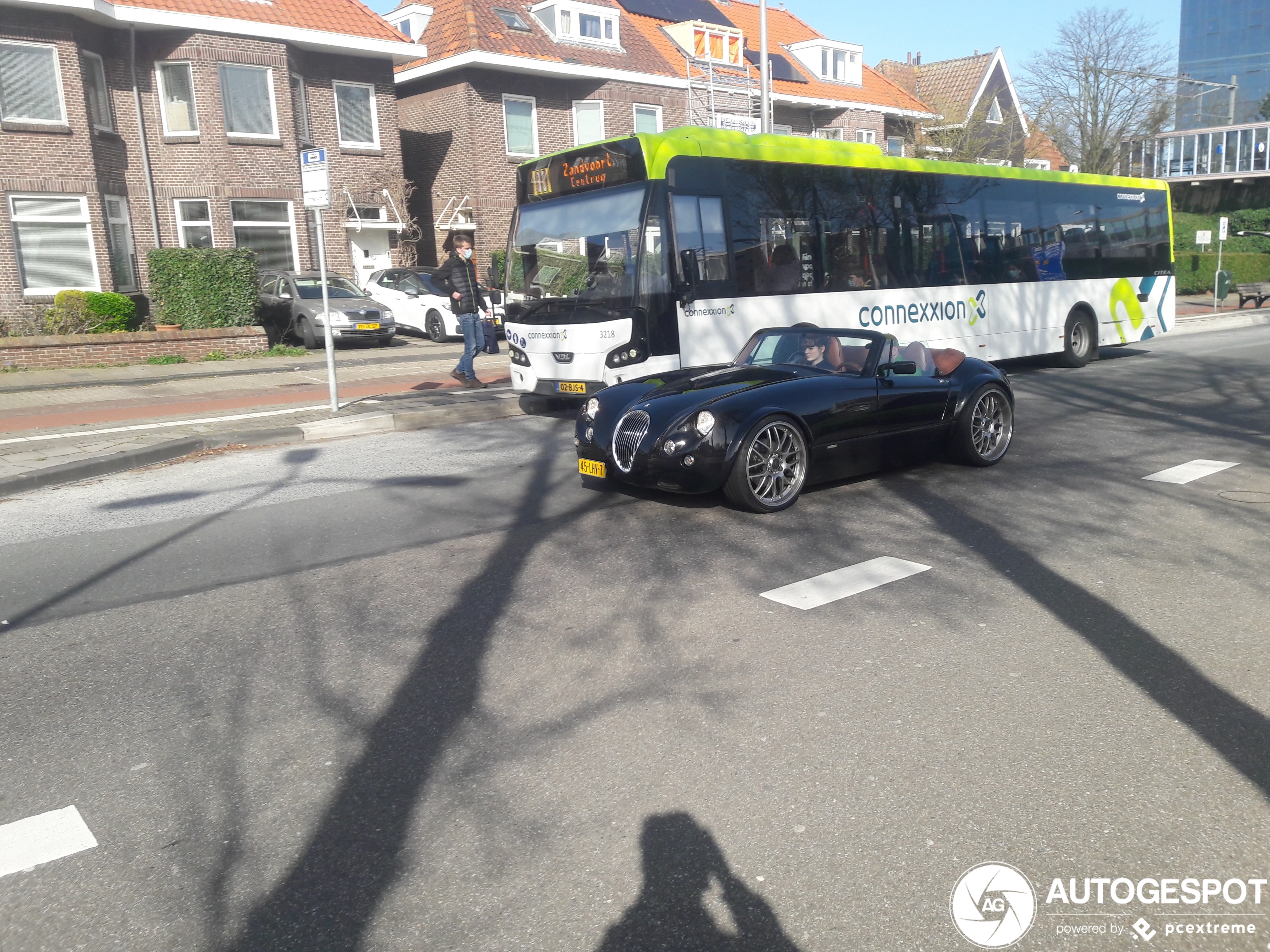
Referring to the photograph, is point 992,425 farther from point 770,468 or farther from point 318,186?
point 318,186

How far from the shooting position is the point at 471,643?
490 cm

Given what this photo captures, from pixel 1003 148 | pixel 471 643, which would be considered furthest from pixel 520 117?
pixel 471 643

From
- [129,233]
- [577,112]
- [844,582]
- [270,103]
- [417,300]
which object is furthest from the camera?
[577,112]

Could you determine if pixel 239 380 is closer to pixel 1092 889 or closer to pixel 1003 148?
pixel 1092 889

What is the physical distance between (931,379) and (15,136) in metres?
20.9

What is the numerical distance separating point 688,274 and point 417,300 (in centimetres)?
1300

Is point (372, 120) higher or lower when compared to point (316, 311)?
higher

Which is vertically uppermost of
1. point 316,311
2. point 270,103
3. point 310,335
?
point 270,103

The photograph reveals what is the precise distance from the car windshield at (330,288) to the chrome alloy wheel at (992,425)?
1545cm

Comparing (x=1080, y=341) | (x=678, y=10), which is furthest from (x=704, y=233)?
(x=678, y=10)

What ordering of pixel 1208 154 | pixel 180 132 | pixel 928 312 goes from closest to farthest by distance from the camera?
pixel 928 312, pixel 180 132, pixel 1208 154

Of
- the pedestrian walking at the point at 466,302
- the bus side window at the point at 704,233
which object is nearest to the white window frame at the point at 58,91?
the pedestrian walking at the point at 466,302

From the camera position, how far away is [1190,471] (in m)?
8.40

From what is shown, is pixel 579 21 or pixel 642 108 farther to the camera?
pixel 642 108
